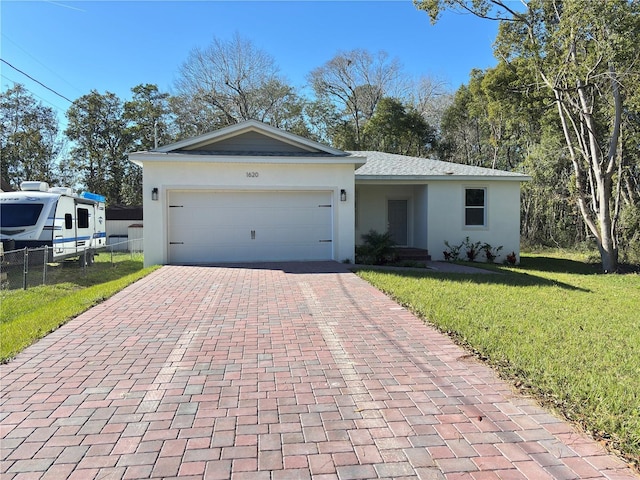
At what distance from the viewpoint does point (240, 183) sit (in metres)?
11.8

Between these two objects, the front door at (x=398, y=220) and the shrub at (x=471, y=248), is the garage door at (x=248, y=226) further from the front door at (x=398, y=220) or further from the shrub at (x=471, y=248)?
the shrub at (x=471, y=248)

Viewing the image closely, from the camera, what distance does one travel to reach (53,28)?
41.1 feet

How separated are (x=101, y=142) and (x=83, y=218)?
2190cm

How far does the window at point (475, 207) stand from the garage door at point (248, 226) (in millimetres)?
5728

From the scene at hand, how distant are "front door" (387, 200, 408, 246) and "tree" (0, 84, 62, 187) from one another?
97.2ft

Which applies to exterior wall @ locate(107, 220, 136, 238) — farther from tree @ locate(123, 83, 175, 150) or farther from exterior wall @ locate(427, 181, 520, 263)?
exterior wall @ locate(427, 181, 520, 263)

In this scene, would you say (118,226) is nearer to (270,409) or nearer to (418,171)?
(418,171)

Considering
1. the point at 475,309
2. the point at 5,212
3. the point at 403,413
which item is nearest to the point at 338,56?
the point at 5,212

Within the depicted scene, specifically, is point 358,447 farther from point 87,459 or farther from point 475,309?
point 475,309

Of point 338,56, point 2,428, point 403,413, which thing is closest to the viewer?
point 2,428

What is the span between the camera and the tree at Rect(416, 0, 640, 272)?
1131 centimetres

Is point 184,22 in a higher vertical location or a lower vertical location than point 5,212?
higher

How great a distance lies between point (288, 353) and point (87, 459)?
2224mm

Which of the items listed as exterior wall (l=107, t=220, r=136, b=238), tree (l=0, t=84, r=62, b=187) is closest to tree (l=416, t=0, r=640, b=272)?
exterior wall (l=107, t=220, r=136, b=238)
